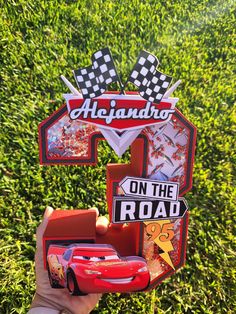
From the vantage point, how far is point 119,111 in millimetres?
1816

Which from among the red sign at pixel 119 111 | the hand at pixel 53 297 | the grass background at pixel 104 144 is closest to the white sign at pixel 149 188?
the red sign at pixel 119 111

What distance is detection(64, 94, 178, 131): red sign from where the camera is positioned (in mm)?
1797

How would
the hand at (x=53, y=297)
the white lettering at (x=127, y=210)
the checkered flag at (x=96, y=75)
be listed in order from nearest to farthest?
the checkered flag at (x=96, y=75) < the white lettering at (x=127, y=210) < the hand at (x=53, y=297)

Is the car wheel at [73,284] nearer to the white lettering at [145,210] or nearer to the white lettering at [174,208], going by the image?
the white lettering at [145,210]

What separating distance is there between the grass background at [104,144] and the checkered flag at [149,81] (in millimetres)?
1529

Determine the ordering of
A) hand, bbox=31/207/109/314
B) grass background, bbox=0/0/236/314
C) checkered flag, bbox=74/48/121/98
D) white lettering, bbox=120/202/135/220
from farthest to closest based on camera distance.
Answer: grass background, bbox=0/0/236/314 → hand, bbox=31/207/109/314 → white lettering, bbox=120/202/135/220 → checkered flag, bbox=74/48/121/98

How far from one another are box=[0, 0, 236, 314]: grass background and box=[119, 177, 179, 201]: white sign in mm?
1193

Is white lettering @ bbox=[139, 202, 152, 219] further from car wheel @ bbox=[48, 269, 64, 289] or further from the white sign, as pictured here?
car wheel @ bbox=[48, 269, 64, 289]

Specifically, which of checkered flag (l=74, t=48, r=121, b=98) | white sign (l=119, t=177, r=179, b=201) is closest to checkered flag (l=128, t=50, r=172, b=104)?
checkered flag (l=74, t=48, r=121, b=98)

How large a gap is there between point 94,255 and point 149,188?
41 cm

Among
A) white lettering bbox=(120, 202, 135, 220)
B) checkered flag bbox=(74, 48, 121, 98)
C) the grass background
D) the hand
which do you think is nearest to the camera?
checkered flag bbox=(74, 48, 121, 98)

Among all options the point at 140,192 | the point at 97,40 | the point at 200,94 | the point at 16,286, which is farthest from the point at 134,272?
the point at 97,40

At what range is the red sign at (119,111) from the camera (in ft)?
5.90

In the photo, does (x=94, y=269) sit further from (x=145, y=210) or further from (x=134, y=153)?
(x=134, y=153)
